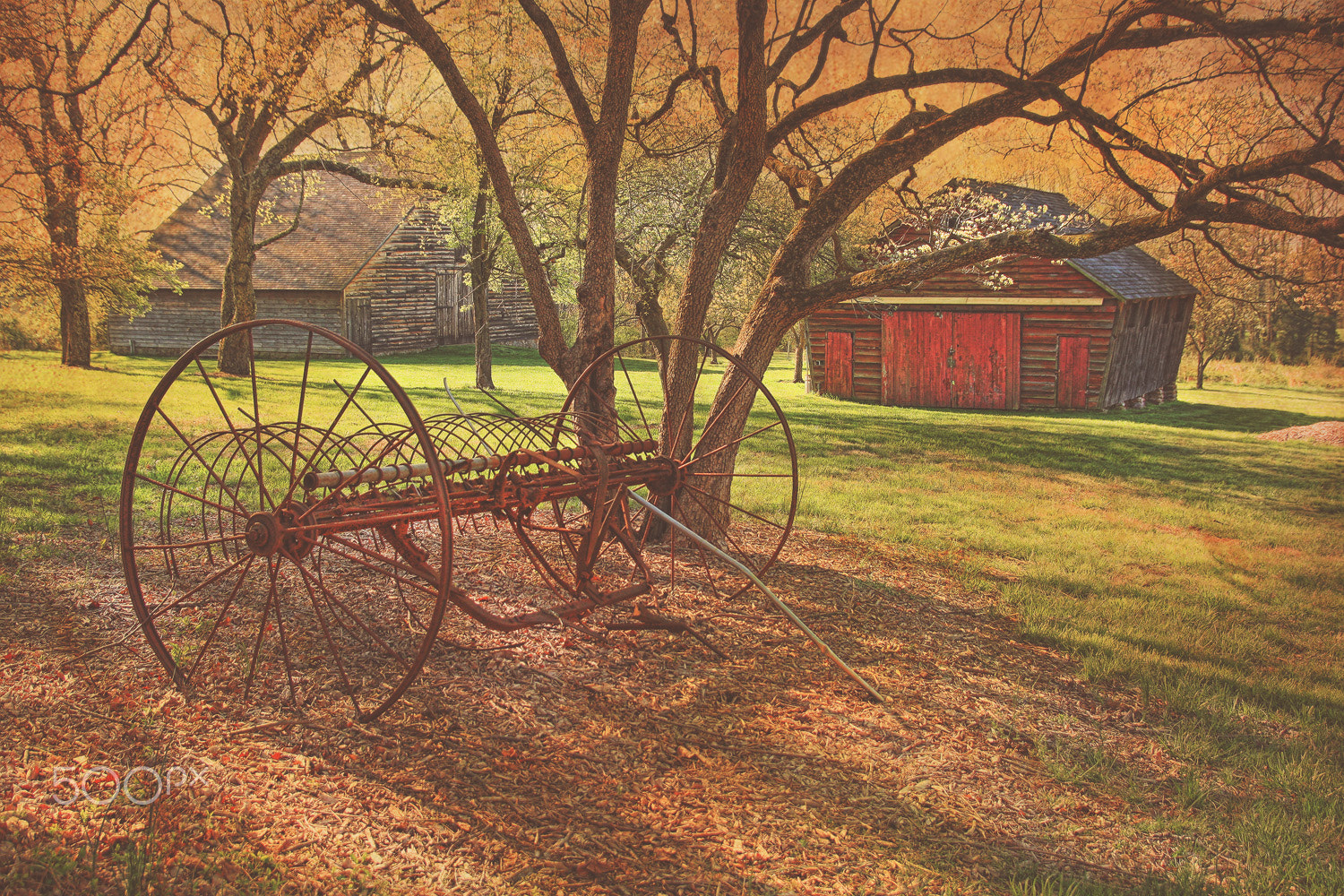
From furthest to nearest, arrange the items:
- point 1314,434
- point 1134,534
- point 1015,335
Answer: point 1015,335 < point 1314,434 < point 1134,534

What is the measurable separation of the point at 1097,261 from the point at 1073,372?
115 inches

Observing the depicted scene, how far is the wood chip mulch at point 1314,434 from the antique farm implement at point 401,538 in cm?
1290

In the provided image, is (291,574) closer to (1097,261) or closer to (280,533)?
(280,533)

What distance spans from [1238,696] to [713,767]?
3.53 metres

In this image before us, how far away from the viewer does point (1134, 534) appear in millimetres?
8805

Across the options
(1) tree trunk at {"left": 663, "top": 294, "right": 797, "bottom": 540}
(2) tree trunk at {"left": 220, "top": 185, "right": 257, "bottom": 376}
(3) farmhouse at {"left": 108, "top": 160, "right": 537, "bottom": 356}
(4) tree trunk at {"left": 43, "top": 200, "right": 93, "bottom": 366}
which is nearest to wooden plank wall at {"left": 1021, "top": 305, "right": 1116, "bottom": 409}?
(1) tree trunk at {"left": 663, "top": 294, "right": 797, "bottom": 540}

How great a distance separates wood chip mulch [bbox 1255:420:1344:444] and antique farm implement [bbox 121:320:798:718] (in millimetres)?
12896

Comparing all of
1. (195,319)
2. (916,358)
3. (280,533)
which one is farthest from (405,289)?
(280,533)

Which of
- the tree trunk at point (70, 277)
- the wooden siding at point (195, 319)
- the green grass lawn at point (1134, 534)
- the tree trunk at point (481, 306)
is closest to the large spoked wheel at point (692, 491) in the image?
the green grass lawn at point (1134, 534)

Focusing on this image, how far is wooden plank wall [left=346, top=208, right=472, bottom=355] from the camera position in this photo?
2650cm

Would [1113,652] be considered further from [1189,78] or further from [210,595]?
[210,595]

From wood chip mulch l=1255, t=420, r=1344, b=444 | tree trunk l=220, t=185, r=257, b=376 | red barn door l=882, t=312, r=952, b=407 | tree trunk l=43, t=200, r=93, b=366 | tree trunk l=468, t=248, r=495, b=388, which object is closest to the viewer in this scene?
tree trunk l=43, t=200, r=93, b=366

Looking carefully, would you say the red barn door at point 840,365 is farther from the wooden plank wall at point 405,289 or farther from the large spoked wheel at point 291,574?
the large spoked wheel at point 291,574

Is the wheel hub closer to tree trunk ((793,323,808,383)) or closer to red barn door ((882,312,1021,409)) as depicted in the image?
red barn door ((882,312,1021,409))
